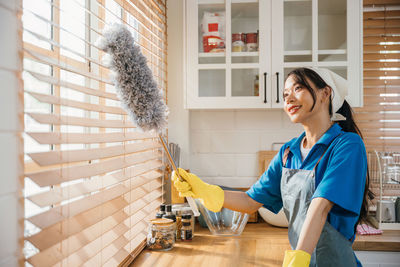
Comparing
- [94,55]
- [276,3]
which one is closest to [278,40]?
[276,3]

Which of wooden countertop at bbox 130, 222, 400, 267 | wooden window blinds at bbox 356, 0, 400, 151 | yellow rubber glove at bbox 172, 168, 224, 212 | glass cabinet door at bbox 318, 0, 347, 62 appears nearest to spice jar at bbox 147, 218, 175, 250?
wooden countertop at bbox 130, 222, 400, 267

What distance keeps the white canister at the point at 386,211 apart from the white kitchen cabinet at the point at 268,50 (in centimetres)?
57

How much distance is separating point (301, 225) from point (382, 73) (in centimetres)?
146

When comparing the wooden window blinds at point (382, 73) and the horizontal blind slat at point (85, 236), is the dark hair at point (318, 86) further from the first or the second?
the wooden window blinds at point (382, 73)

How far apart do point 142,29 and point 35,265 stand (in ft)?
Result: 4.01

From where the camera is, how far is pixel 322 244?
1238mm

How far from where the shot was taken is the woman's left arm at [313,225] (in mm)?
1081

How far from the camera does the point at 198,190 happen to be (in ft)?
4.54

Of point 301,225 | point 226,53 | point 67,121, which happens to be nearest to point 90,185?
point 67,121

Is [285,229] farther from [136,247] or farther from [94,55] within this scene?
[94,55]

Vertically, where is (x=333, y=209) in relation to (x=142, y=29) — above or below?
below

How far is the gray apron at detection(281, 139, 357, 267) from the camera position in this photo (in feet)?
4.05

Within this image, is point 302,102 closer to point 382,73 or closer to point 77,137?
point 77,137

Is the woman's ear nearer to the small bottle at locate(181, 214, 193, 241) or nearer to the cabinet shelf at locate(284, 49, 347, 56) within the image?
the cabinet shelf at locate(284, 49, 347, 56)
